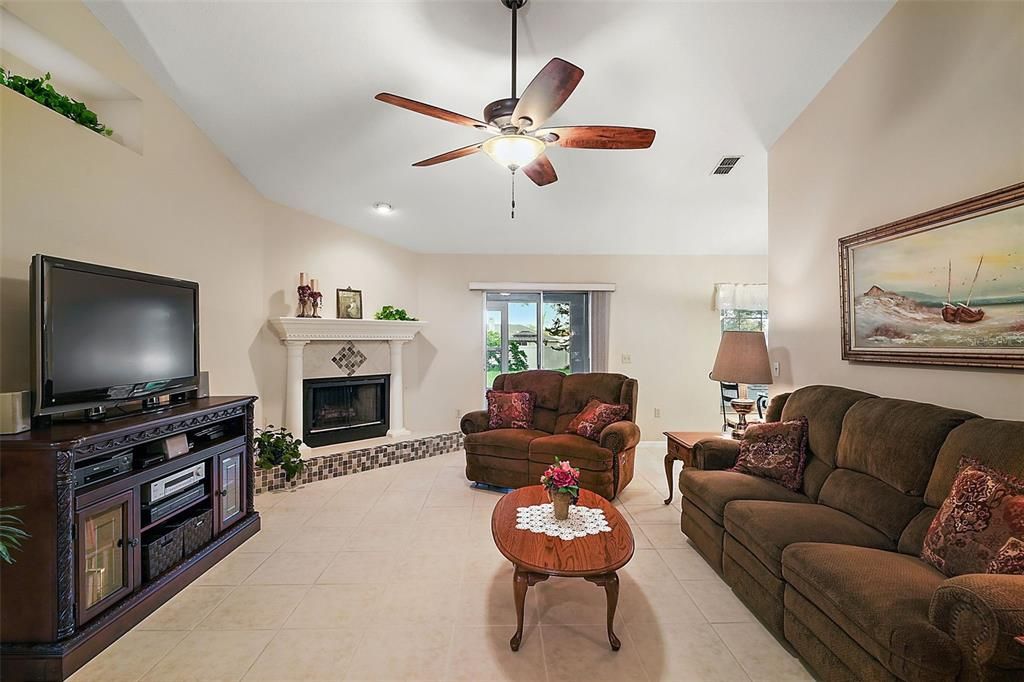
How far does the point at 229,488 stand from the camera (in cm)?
292

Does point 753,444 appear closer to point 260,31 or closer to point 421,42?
point 421,42

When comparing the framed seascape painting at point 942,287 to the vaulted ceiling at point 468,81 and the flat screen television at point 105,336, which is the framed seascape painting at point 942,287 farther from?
the flat screen television at point 105,336

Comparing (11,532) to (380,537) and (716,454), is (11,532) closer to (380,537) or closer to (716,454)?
(380,537)

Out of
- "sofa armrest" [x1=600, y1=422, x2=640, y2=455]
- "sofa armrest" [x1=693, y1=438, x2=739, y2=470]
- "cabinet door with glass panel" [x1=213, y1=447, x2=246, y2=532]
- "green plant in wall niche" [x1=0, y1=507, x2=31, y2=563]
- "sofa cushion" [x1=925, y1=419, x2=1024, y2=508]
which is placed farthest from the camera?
"sofa armrest" [x1=600, y1=422, x2=640, y2=455]

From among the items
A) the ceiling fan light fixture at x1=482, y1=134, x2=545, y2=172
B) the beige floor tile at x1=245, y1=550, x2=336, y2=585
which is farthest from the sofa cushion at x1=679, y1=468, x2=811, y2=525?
the beige floor tile at x1=245, y1=550, x2=336, y2=585

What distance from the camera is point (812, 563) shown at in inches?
67.1

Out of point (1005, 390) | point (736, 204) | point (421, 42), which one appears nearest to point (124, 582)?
point (421, 42)

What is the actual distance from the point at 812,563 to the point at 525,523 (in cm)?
123

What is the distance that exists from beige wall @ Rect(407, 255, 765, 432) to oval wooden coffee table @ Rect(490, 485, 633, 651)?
3.69 metres

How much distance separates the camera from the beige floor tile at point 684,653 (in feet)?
5.86

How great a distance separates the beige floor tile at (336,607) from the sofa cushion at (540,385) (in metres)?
2.39

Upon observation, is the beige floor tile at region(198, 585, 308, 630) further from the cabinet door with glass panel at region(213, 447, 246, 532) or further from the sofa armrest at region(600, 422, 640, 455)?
the sofa armrest at region(600, 422, 640, 455)

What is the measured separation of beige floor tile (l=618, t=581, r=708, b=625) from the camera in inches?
84.7

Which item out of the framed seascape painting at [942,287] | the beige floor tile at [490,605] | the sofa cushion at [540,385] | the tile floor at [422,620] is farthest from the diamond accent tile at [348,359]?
the framed seascape painting at [942,287]
